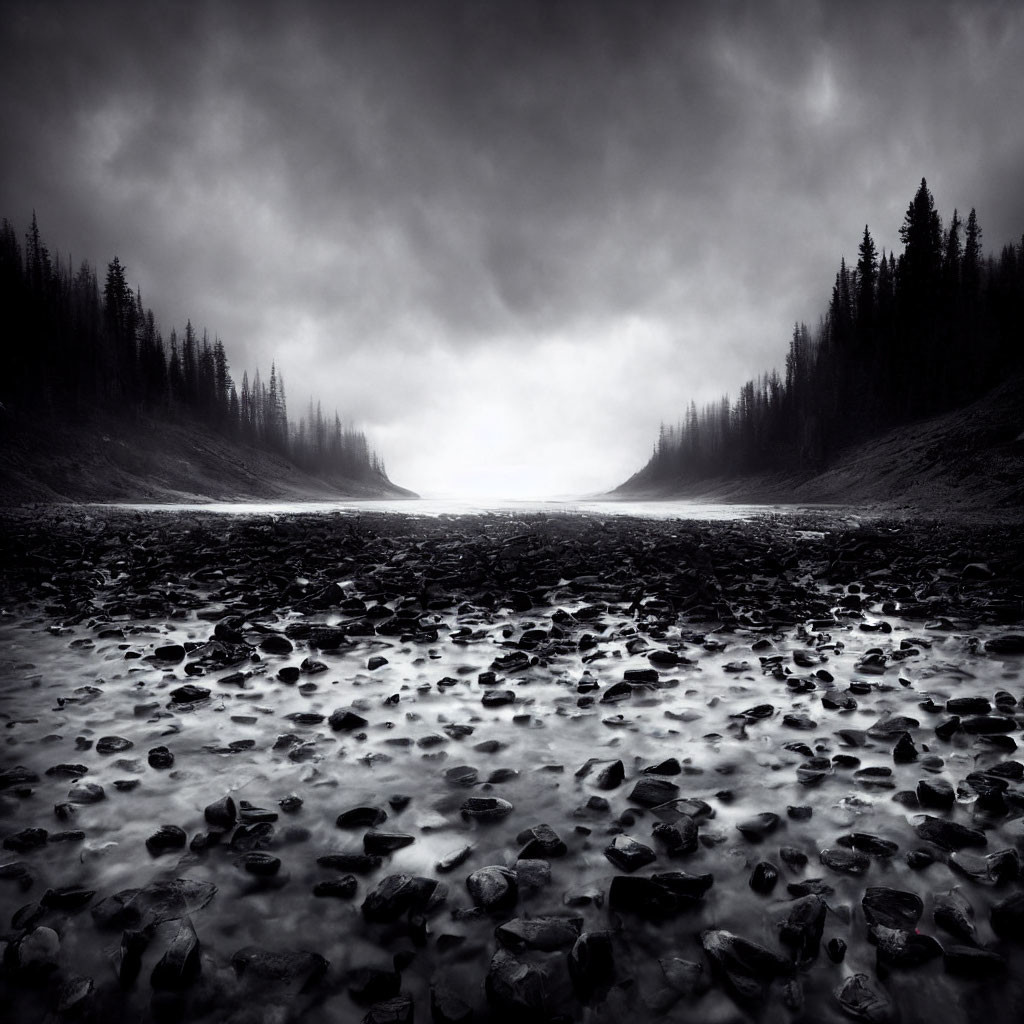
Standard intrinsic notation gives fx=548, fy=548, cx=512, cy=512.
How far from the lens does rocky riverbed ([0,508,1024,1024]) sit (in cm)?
194

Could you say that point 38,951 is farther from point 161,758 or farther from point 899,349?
point 899,349

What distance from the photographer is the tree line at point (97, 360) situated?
3009 inches

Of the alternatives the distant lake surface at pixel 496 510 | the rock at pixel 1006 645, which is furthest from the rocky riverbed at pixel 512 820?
the distant lake surface at pixel 496 510

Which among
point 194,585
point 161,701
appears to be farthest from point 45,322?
point 161,701

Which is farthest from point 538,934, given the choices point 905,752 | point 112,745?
point 112,745

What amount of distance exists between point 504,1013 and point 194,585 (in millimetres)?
9413

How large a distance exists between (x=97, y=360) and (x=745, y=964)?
10986cm

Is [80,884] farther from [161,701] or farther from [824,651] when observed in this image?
[824,651]

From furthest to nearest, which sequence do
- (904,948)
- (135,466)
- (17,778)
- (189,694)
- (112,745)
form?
1. (135,466)
2. (189,694)
3. (112,745)
4. (17,778)
5. (904,948)

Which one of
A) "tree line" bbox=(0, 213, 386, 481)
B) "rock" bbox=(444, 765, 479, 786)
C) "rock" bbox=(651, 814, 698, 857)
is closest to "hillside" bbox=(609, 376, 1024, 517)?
"rock" bbox=(651, 814, 698, 857)

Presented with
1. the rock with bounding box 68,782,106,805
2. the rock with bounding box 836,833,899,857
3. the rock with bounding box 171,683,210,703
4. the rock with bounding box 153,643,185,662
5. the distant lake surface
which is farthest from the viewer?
the distant lake surface

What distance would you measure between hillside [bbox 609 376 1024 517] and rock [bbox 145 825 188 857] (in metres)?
32.8

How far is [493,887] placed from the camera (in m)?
2.41

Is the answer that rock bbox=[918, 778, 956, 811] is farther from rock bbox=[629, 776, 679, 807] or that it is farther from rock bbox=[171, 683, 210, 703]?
rock bbox=[171, 683, 210, 703]
